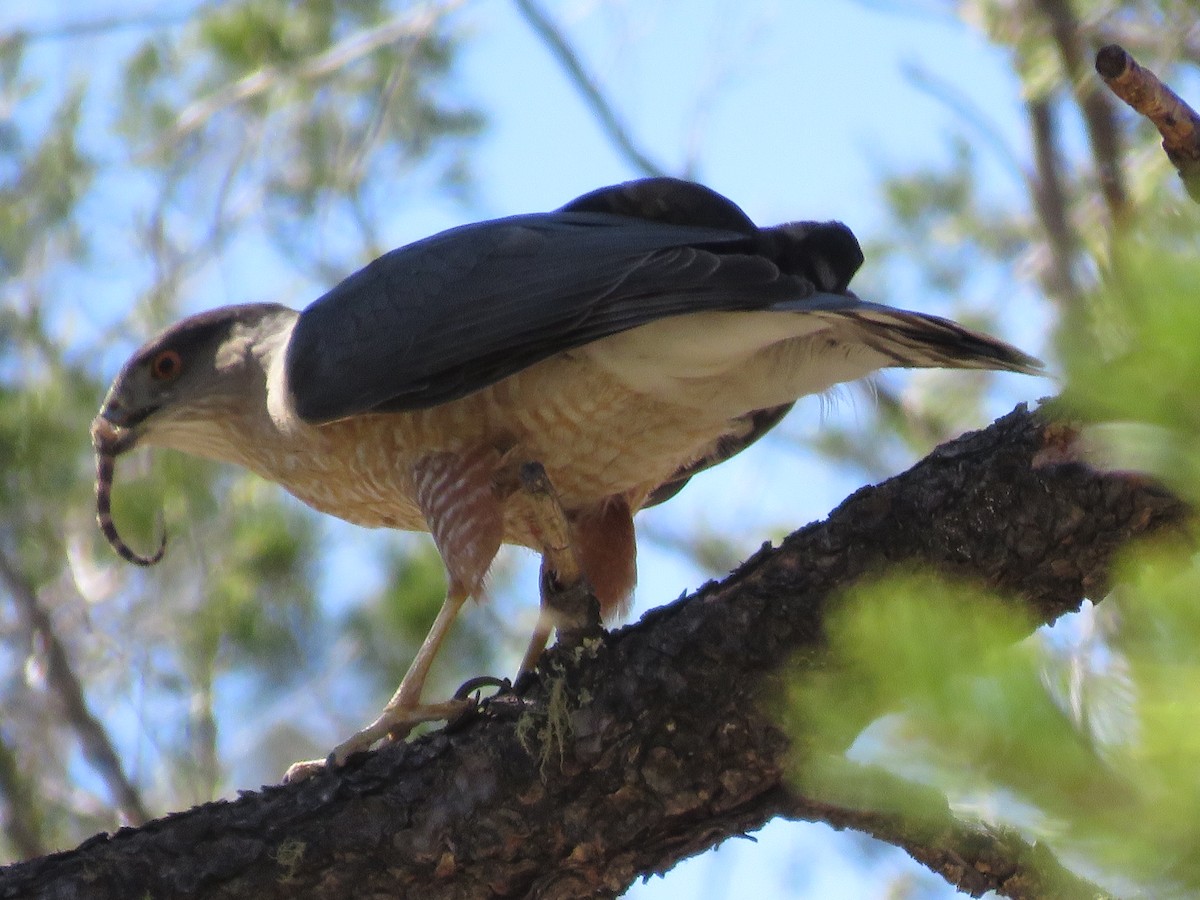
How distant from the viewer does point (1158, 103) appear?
6.51 ft

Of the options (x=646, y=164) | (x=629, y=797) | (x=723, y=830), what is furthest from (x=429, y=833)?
(x=646, y=164)

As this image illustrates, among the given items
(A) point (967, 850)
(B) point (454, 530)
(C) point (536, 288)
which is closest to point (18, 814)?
(B) point (454, 530)

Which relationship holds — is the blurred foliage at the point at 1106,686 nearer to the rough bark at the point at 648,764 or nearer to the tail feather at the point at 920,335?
the rough bark at the point at 648,764

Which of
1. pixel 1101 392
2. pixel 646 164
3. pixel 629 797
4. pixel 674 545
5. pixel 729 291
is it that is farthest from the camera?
pixel 674 545

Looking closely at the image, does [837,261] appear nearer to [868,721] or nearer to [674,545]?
[868,721]

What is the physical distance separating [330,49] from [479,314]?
14.2 feet

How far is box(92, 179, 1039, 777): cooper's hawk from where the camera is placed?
137 inches

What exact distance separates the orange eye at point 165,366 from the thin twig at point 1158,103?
359cm

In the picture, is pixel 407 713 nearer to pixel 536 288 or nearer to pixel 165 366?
pixel 536 288

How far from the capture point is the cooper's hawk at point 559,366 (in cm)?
349

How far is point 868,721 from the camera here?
1.20 meters

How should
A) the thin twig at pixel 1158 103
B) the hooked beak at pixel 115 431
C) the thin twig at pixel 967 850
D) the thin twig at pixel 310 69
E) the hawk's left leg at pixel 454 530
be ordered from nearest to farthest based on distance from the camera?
the thin twig at pixel 1158 103 < the thin twig at pixel 967 850 < the hawk's left leg at pixel 454 530 < the hooked beak at pixel 115 431 < the thin twig at pixel 310 69

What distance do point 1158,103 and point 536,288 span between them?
2017mm

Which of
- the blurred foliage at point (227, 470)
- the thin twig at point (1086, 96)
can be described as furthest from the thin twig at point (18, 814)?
the thin twig at point (1086, 96)
